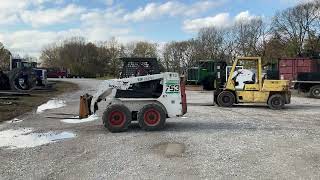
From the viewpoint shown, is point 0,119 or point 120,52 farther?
point 120,52

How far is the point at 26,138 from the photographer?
39.4 feet

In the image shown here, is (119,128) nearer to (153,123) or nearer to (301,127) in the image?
(153,123)

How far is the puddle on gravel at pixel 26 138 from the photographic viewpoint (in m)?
11.1

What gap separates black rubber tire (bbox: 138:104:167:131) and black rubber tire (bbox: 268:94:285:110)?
8.90m

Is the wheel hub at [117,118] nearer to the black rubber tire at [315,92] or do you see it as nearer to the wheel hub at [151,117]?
the wheel hub at [151,117]

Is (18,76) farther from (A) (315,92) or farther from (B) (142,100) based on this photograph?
(B) (142,100)

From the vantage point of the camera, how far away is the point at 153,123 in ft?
43.8

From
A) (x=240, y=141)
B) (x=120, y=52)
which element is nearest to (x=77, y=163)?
(x=240, y=141)

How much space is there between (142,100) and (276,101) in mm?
9292

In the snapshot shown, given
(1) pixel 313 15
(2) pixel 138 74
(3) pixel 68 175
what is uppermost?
(1) pixel 313 15

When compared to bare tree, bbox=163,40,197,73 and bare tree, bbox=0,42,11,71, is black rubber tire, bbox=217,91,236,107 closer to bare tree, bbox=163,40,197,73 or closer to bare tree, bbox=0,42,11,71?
bare tree, bbox=0,42,11,71

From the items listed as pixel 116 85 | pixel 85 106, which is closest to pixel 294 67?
pixel 116 85

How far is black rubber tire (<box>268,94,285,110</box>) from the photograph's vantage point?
20.8 meters

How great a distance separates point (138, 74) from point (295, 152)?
5664mm
